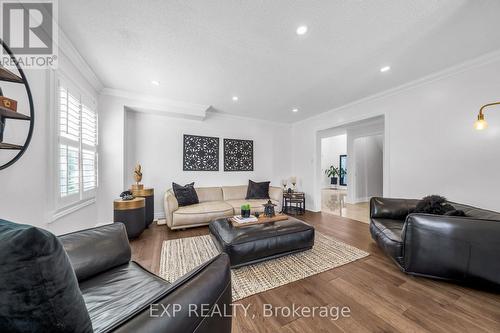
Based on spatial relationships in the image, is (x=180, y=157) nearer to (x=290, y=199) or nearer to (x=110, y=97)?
(x=110, y=97)

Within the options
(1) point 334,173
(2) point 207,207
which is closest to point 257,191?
(2) point 207,207

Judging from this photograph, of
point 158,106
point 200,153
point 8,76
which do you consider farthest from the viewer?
point 200,153

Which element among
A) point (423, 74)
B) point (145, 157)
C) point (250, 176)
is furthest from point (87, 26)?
point (423, 74)

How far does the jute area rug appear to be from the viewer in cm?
178

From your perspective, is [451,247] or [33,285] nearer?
[33,285]

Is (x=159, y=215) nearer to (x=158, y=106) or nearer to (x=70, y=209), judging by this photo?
(x=70, y=209)

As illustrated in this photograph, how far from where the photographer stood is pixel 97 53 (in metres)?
2.19

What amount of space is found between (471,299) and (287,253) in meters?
1.62

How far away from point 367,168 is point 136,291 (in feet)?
23.1

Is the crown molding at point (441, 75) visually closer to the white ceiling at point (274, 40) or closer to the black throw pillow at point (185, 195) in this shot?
the white ceiling at point (274, 40)

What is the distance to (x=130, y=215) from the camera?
2.73 meters

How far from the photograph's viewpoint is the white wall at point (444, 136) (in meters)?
2.24

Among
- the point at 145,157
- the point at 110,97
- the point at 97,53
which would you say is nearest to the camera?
the point at 97,53

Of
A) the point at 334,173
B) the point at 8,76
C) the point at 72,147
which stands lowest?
the point at 334,173
